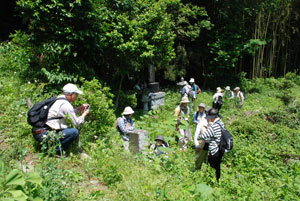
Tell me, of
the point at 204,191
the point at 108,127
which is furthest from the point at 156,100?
the point at 204,191

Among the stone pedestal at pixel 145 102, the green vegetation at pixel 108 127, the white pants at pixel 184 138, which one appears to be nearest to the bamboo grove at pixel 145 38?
the green vegetation at pixel 108 127

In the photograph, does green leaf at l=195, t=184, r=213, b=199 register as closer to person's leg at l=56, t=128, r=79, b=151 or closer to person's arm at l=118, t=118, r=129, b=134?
person's leg at l=56, t=128, r=79, b=151

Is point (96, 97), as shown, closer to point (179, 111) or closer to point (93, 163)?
point (93, 163)

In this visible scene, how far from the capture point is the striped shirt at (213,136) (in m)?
4.39

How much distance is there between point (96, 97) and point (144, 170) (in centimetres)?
207

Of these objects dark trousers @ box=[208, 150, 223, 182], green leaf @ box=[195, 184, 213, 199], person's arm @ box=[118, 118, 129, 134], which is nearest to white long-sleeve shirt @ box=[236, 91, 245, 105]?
dark trousers @ box=[208, 150, 223, 182]

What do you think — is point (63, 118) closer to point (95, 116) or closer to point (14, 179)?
point (95, 116)

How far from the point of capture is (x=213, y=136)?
14.5 feet

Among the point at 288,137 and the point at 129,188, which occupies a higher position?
the point at 129,188

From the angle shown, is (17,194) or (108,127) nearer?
(17,194)

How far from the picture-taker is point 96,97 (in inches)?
186

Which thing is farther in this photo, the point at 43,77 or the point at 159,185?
the point at 43,77

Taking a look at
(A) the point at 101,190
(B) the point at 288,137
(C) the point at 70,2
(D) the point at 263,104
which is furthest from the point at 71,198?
(D) the point at 263,104

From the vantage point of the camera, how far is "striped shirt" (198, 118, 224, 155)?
14.4ft
